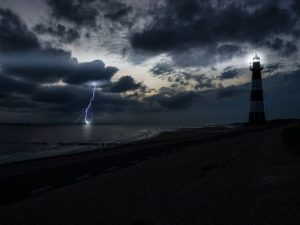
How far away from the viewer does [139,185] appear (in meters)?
9.97

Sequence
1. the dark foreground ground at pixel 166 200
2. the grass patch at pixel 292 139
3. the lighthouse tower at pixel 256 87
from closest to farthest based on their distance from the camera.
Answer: the dark foreground ground at pixel 166 200 → the grass patch at pixel 292 139 → the lighthouse tower at pixel 256 87

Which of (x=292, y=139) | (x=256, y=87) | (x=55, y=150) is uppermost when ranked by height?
(x=256, y=87)

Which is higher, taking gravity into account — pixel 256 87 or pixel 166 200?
pixel 256 87

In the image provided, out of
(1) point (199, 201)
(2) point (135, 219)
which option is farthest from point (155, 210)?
(1) point (199, 201)

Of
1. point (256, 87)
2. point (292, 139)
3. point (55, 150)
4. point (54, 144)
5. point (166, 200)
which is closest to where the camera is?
point (166, 200)

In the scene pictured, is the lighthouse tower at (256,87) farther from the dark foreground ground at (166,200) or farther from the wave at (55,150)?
the dark foreground ground at (166,200)

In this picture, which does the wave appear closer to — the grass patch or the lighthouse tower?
the grass patch

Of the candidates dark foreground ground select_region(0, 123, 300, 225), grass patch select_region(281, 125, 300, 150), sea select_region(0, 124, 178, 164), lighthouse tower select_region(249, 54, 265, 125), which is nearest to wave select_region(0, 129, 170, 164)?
sea select_region(0, 124, 178, 164)

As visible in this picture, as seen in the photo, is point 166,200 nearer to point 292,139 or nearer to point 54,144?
point 292,139

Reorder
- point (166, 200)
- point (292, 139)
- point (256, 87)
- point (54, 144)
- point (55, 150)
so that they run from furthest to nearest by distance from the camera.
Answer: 1. point (256, 87)
2. point (54, 144)
3. point (55, 150)
4. point (292, 139)
5. point (166, 200)

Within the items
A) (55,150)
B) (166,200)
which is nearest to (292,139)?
(166,200)

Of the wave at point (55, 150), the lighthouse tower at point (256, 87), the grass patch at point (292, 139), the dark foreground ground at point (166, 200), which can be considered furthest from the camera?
the lighthouse tower at point (256, 87)

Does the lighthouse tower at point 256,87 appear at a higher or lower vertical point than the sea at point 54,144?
higher

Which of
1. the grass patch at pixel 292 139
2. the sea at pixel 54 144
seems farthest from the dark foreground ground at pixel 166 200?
the sea at pixel 54 144
